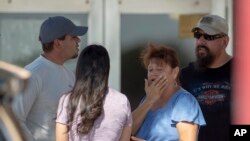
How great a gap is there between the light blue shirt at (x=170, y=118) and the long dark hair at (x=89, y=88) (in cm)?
44

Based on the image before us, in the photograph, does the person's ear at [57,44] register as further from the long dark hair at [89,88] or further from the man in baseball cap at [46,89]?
the long dark hair at [89,88]

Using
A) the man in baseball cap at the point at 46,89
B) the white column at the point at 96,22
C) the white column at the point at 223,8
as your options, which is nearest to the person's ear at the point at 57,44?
the man in baseball cap at the point at 46,89

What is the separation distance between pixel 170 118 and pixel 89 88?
1.87ft

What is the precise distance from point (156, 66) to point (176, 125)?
407 millimetres

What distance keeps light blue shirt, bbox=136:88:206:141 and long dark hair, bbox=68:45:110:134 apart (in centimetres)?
44

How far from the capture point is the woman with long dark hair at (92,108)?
389 centimetres

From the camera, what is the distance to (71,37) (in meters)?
4.71

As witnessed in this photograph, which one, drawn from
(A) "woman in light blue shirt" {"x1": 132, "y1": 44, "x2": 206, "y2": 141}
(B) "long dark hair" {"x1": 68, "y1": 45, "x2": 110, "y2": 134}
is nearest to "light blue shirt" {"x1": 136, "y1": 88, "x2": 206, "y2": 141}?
(A) "woman in light blue shirt" {"x1": 132, "y1": 44, "x2": 206, "y2": 141}

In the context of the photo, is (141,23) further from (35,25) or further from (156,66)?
(156,66)

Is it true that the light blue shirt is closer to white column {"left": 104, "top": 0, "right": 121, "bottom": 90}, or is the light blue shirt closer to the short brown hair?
the short brown hair

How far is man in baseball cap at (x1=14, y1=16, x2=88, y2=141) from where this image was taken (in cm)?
432

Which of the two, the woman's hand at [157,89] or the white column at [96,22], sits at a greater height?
the white column at [96,22]

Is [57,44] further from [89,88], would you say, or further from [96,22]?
[96,22]

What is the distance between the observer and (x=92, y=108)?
3877 mm
